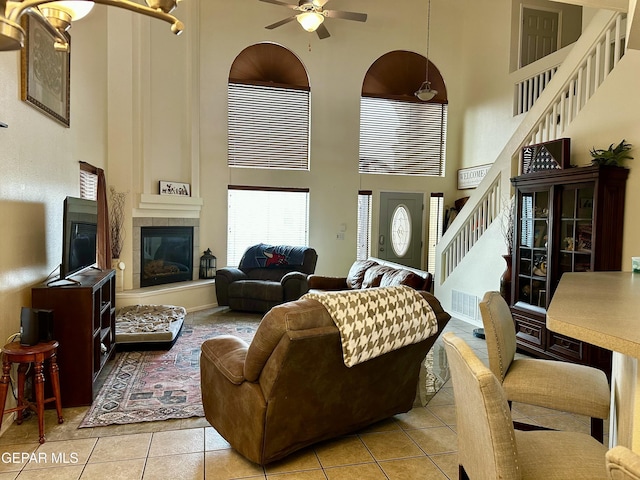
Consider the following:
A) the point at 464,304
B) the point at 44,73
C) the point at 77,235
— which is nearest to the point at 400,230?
the point at 464,304

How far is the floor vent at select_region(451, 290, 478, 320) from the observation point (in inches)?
234

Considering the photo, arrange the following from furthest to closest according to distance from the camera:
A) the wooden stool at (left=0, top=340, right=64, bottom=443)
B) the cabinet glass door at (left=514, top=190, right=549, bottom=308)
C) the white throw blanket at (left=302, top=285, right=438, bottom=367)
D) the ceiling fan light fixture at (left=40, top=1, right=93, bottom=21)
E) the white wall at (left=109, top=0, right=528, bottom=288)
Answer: the white wall at (left=109, top=0, right=528, bottom=288) → the cabinet glass door at (left=514, top=190, right=549, bottom=308) → the wooden stool at (left=0, top=340, right=64, bottom=443) → the white throw blanket at (left=302, top=285, right=438, bottom=367) → the ceiling fan light fixture at (left=40, top=1, right=93, bottom=21)

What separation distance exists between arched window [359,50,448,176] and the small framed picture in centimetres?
312

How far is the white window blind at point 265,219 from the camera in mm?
7520

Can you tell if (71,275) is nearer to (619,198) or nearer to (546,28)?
(619,198)

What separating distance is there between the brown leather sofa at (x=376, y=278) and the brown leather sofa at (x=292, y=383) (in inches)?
65.1

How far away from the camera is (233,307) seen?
6.50 meters

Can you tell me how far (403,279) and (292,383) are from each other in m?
2.48

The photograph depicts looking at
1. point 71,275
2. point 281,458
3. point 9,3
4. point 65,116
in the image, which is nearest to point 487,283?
point 281,458

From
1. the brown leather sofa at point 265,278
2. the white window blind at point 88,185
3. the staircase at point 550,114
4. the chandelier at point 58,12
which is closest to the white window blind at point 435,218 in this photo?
the staircase at point 550,114

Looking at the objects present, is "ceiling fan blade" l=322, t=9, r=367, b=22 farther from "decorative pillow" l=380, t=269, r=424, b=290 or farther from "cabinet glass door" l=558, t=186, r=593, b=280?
"cabinet glass door" l=558, t=186, r=593, b=280

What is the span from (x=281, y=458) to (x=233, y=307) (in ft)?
13.6

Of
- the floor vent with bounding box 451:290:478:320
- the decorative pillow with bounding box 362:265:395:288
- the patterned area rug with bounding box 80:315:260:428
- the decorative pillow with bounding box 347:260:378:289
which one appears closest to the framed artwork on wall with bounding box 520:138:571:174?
the decorative pillow with bounding box 362:265:395:288

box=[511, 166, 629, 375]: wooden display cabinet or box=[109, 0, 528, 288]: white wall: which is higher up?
box=[109, 0, 528, 288]: white wall
